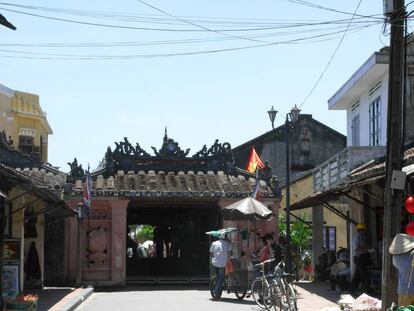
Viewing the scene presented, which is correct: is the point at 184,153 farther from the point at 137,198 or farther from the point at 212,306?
the point at 212,306

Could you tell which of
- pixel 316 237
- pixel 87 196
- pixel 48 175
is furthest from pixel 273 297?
pixel 316 237

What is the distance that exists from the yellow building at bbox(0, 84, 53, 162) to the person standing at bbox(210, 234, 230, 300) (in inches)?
638

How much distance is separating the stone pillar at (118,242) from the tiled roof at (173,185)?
0.51 meters

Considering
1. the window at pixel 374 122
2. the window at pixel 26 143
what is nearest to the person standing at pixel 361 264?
the window at pixel 374 122

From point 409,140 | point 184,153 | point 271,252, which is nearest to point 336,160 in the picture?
point 409,140

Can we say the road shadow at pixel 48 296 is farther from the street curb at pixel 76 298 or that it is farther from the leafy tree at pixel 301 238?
the leafy tree at pixel 301 238

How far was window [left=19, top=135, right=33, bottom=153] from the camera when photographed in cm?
3616

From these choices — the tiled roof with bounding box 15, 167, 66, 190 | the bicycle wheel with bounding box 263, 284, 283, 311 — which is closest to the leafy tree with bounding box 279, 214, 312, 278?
the tiled roof with bounding box 15, 167, 66, 190

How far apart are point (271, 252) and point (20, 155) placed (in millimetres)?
10501

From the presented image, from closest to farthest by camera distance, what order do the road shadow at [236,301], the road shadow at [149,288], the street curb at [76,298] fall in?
the street curb at [76,298] < the road shadow at [236,301] < the road shadow at [149,288]

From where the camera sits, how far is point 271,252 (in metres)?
20.4

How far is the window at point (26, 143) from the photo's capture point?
36156mm

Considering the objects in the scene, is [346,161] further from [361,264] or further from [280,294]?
[280,294]

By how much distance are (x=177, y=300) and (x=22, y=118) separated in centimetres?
1933
